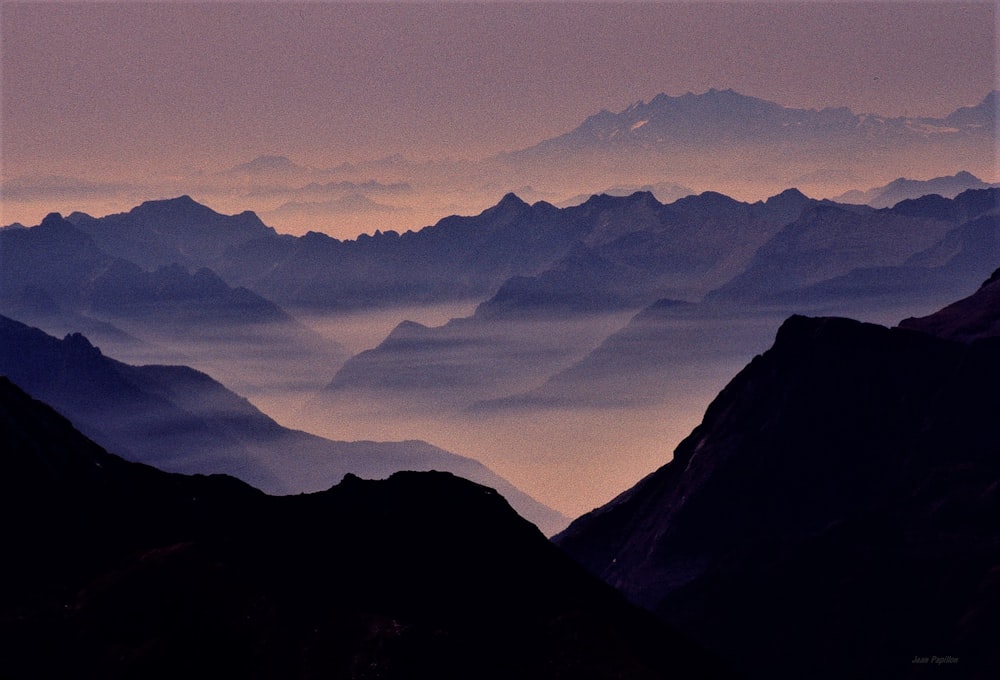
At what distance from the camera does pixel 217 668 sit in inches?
6929

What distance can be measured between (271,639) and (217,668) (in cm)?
760

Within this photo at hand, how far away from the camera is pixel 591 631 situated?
198 metres

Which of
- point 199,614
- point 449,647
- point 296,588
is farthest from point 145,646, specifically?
point 449,647

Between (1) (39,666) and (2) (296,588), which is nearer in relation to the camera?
(1) (39,666)

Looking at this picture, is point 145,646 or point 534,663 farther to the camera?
point 534,663

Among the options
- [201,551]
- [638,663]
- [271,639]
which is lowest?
[638,663]

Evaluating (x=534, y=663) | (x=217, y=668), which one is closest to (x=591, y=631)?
(x=534, y=663)

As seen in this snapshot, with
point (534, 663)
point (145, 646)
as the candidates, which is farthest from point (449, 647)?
point (145, 646)

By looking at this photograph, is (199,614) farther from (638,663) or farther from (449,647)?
(638,663)

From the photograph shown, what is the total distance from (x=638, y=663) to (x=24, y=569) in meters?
78.2

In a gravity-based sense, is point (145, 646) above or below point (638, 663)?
above

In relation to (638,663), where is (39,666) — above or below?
above

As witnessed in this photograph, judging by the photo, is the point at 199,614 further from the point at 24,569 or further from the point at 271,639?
the point at 24,569

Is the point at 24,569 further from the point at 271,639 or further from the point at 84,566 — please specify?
the point at 271,639
